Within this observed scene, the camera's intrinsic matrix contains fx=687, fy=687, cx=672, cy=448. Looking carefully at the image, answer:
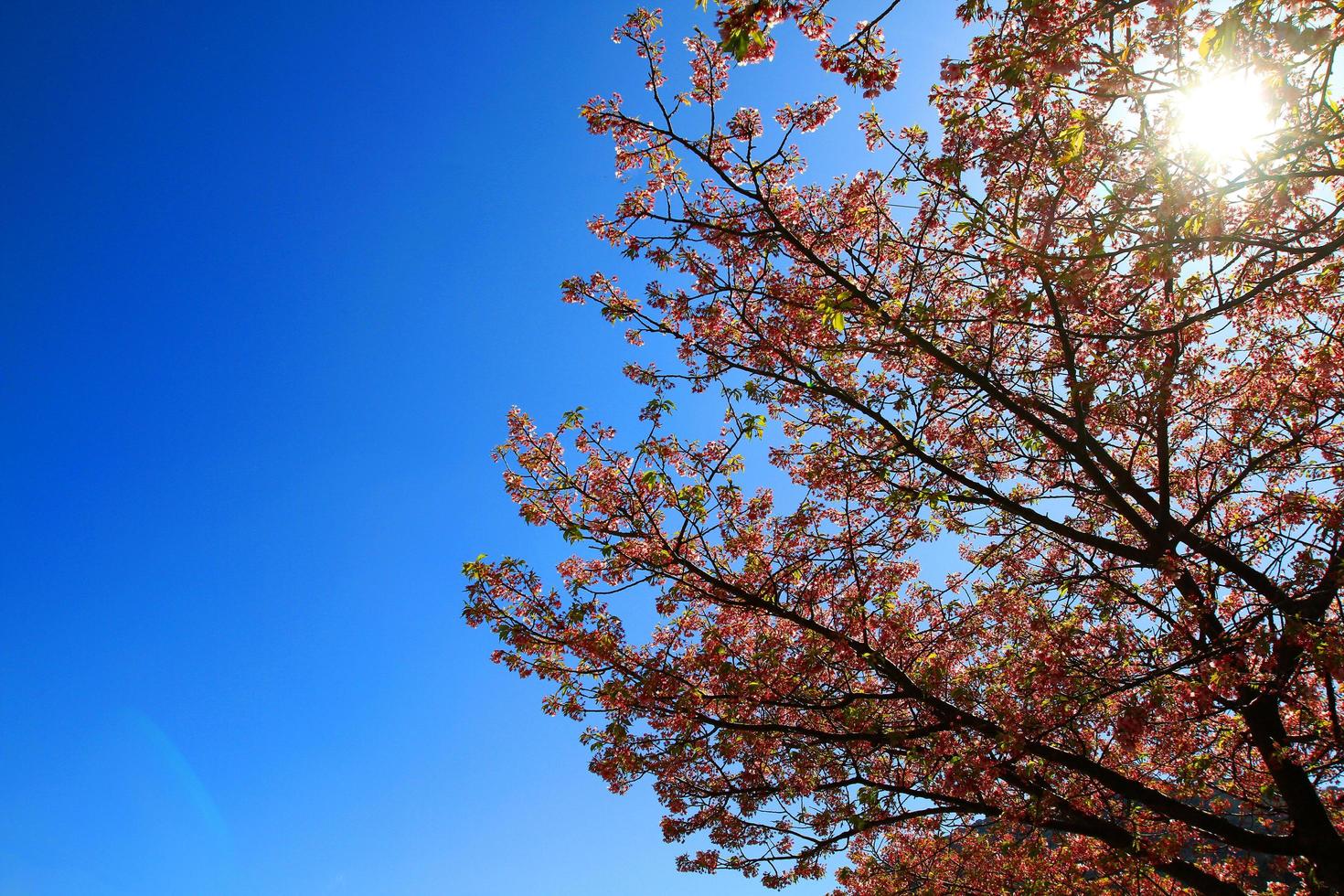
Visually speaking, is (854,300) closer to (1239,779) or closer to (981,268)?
(981,268)

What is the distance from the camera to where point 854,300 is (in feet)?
21.5

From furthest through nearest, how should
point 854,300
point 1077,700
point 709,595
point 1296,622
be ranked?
point 709,595 → point 854,300 → point 1077,700 → point 1296,622

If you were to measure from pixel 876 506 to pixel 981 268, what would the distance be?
2.78 meters

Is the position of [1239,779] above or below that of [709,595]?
below

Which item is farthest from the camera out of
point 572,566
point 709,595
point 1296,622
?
point 572,566

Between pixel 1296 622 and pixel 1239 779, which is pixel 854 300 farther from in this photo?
pixel 1239 779

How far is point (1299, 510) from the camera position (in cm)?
680

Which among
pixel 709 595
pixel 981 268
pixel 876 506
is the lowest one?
pixel 709 595

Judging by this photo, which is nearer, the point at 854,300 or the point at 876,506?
the point at 854,300

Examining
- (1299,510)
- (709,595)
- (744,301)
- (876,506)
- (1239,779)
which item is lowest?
(1239,779)

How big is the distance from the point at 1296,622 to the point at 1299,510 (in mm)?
2733

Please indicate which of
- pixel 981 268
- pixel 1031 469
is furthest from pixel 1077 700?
pixel 981 268

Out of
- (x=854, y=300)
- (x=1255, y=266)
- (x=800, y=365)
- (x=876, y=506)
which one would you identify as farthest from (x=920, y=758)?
(x=1255, y=266)

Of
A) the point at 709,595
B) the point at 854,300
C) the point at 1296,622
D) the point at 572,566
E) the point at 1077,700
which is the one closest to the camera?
the point at 1296,622
